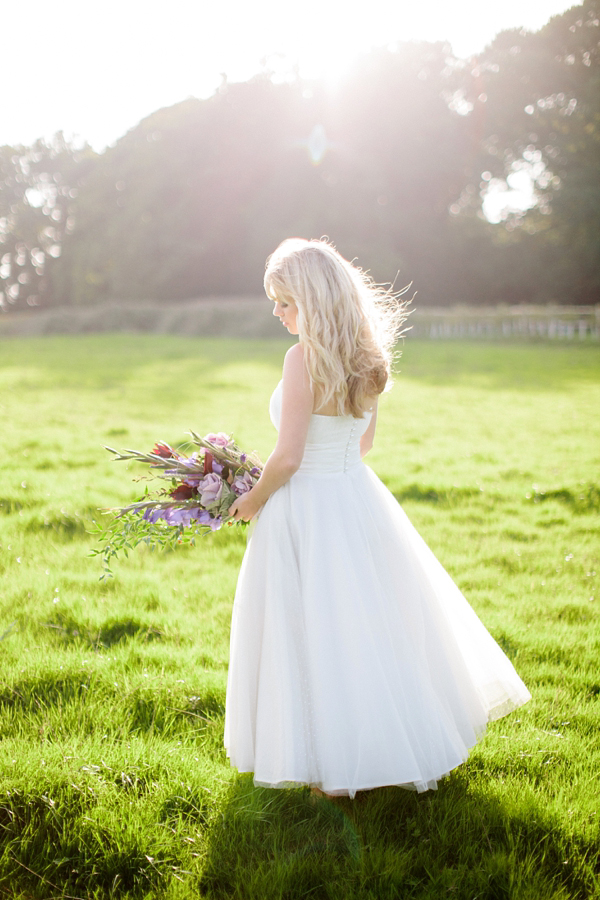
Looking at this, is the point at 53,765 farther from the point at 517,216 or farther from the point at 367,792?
the point at 517,216

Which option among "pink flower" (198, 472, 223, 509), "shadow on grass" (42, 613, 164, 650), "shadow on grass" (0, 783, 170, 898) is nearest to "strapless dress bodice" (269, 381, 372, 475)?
"pink flower" (198, 472, 223, 509)

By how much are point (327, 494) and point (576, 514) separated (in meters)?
4.95

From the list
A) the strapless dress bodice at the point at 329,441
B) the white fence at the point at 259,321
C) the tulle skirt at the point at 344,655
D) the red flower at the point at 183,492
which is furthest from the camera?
the white fence at the point at 259,321

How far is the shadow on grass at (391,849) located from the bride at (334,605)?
18 centimetres

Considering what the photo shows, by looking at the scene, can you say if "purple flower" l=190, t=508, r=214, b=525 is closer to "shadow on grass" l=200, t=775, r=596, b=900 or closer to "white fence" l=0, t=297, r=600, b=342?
"shadow on grass" l=200, t=775, r=596, b=900

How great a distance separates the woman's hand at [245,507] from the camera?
2.75m

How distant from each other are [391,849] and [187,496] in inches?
65.9

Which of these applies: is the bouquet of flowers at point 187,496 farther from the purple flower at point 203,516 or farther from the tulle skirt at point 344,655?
the tulle skirt at point 344,655

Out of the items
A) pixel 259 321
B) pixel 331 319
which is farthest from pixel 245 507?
pixel 259 321

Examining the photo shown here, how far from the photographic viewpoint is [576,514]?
22.1 ft

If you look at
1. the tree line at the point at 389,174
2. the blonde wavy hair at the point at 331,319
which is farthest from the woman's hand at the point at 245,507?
the tree line at the point at 389,174

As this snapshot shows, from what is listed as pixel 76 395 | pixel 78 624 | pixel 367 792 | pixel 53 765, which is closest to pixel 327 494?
pixel 367 792

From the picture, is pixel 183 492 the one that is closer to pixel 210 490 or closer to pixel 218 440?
pixel 210 490

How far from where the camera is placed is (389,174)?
144 ft
